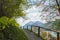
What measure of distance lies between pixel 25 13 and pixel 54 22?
8.89 ft

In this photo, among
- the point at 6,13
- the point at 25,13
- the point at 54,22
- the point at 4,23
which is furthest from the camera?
the point at 25,13

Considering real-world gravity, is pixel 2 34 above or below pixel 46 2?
below

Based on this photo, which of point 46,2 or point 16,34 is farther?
point 46,2

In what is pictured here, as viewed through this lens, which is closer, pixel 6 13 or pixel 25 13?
pixel 6 13

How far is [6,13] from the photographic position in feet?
13.6

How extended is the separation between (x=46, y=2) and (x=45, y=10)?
55cm

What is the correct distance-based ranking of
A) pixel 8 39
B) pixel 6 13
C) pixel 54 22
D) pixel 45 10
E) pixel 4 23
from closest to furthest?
pixel 4 23 < pixel 8 39 < pixel 6 13 < pixel 54 22 < pixel 45 10

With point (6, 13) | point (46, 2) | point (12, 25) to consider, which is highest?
point (46, 2)

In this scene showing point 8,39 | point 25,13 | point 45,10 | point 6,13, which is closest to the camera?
point 8,39

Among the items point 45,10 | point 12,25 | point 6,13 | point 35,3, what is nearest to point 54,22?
point 45,10

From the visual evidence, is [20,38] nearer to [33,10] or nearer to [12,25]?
[12,25]

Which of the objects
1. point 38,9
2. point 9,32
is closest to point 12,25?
point 9,32

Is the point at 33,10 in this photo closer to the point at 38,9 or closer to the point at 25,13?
the point at 38,9

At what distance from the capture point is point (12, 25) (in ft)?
11.3
